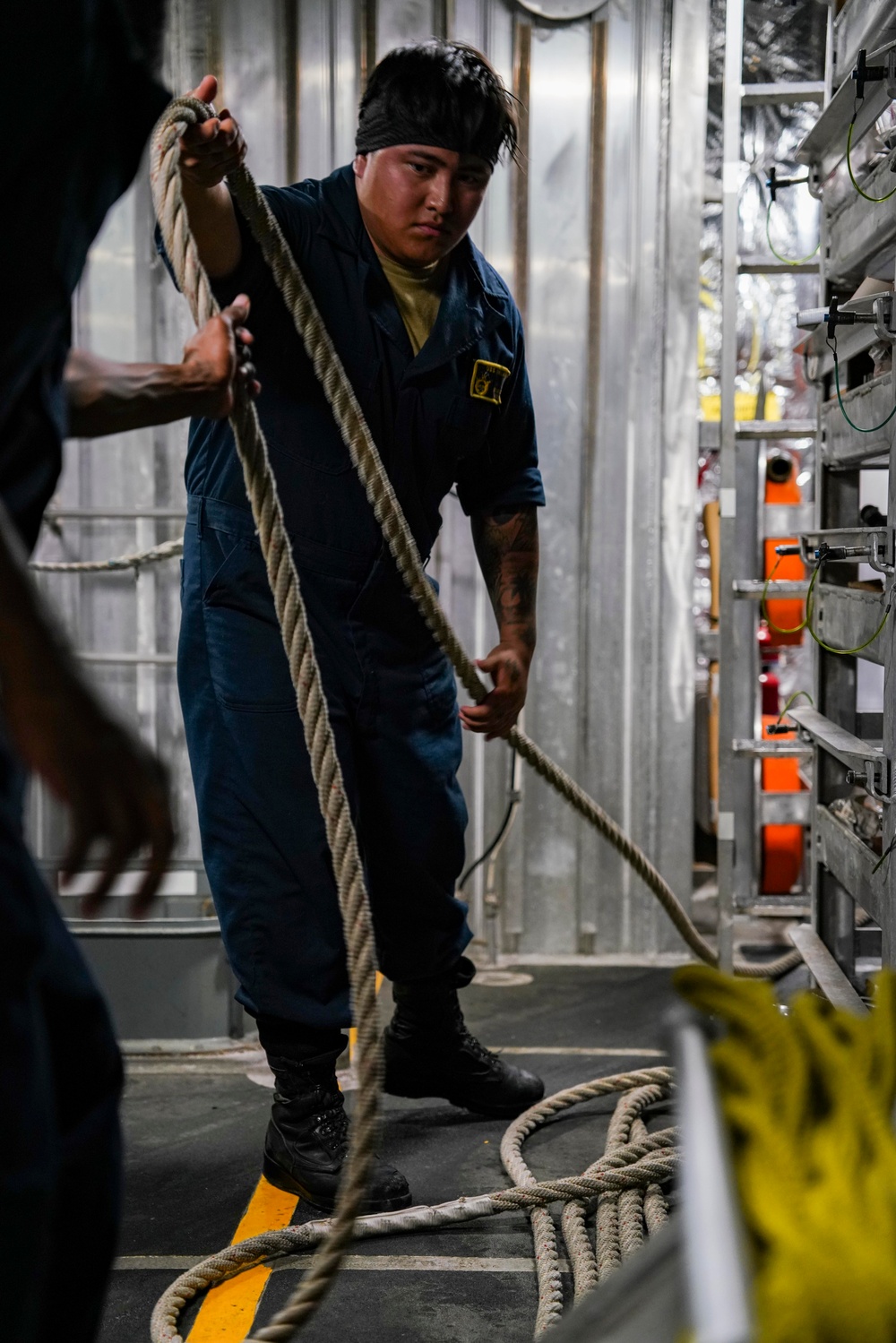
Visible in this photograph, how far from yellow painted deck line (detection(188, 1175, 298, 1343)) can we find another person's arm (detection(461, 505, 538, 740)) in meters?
1.03

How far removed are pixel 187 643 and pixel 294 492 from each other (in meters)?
0.37

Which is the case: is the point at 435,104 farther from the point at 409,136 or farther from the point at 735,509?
the point at 735,509

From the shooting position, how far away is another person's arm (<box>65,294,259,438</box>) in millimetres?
1406

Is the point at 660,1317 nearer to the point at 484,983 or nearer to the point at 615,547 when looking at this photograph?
the point at 484,983

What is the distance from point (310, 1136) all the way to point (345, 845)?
888 millimetres

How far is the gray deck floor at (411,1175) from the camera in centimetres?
199

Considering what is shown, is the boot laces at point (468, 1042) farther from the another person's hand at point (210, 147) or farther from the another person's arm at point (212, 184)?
the another person's hand at point (210, 147)

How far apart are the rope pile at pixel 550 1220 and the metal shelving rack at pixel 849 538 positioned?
0.61 meters

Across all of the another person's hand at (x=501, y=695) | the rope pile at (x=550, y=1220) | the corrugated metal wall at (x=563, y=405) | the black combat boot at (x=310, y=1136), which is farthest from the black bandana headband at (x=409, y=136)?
the rope pile at (x=550, y=1220)

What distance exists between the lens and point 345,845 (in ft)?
5.90

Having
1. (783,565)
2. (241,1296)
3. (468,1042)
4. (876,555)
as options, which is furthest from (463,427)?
(783,565)

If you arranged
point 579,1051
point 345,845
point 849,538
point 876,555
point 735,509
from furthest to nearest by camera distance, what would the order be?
point 735,509 < point 579,1051 < point 849,538 < point 876,555 < point 345,845

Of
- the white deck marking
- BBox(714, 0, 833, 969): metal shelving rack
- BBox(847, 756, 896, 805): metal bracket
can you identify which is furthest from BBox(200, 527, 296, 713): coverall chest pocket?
BBox(714, 0, 833, 969): metal shelving rack

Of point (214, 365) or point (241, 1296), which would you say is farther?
point (241, 1296)
